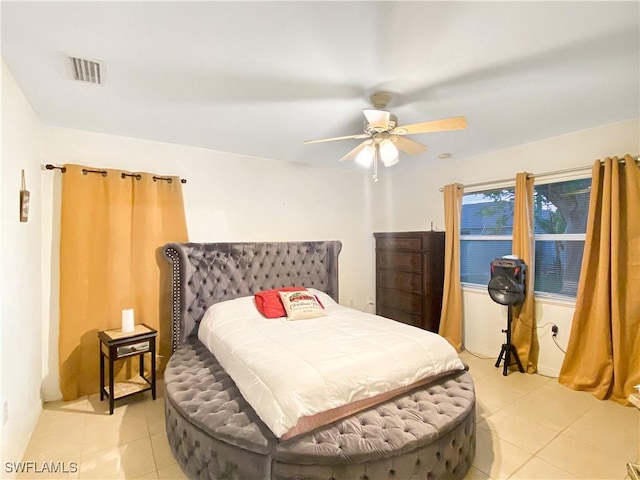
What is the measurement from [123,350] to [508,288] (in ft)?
12.3

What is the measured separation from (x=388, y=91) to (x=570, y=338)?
2.94 m

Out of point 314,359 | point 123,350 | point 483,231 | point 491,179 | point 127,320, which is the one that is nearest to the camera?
point 314,359

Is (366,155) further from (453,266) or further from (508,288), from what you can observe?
(453,266)

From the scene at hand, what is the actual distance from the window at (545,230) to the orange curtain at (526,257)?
149 millimetres

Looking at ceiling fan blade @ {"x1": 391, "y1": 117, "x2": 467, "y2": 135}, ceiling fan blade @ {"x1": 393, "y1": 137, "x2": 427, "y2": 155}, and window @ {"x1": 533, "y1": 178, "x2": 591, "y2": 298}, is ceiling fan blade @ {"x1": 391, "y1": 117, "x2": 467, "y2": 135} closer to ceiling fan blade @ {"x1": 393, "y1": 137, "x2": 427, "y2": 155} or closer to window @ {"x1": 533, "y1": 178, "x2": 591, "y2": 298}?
ceiling fan blade @ {"x1": 393, "y1": 137, "x2": 427, "y2": 155}

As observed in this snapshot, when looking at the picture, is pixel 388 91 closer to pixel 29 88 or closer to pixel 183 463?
pixel 29 88

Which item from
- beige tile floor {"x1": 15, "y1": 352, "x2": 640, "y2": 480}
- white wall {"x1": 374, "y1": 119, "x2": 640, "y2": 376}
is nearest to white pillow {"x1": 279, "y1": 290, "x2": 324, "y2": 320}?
beige tile floor {"x1": 15, "y1": 352, "x2": 640, "y2": 480}

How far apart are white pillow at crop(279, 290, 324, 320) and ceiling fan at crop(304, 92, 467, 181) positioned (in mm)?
1484

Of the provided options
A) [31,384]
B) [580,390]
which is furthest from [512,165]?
[31,384]

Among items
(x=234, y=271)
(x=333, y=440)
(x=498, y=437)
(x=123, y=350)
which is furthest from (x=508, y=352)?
(x=123, y=350)

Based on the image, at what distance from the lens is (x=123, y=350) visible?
8.69 feet

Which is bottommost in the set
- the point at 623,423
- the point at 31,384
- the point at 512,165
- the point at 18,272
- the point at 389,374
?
the point at 623,423

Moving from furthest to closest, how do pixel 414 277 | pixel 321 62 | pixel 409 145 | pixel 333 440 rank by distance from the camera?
pixel 414 277, pixel 409 145, pixel 321 62, pixel 333 440

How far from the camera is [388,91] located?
7.03 feet
